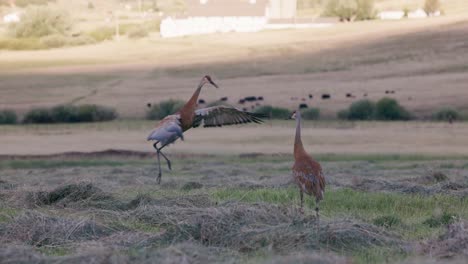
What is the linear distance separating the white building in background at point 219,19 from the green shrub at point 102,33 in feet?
22.5

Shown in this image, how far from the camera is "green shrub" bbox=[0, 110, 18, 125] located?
164 ft

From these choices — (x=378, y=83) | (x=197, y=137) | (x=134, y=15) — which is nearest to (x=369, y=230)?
(x=197, y=137)

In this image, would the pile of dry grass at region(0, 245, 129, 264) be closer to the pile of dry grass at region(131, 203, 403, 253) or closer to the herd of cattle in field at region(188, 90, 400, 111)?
the pile of dry grass at region(131, 203, 403, 253)

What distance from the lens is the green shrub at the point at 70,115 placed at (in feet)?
167

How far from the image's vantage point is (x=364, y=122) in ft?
153

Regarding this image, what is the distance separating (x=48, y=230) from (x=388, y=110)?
4078cm

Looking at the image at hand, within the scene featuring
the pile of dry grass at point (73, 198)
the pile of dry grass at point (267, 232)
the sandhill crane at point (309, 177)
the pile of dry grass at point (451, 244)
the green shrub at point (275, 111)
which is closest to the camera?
the pile of dry grass at point (451, 244)

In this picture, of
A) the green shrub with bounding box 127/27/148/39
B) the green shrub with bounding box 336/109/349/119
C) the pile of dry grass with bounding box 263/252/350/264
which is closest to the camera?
the pile of dry grass with bounding box 263/252/350/264

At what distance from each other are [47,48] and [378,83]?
5067cm

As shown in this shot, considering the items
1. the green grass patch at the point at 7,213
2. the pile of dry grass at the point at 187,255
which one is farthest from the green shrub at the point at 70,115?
the pile of dry grass at the point at 187,255

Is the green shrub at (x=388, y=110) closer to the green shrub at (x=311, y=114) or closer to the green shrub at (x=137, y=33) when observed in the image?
the green shrub at (x=311, y=114)

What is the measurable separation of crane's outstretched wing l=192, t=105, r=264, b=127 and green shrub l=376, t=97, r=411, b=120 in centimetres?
3257

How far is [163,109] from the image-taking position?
51344mm

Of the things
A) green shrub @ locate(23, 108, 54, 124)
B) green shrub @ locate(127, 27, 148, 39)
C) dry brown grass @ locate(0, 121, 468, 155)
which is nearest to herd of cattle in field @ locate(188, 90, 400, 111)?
dry brown grass @ locate(0, 121, 468, 155)
